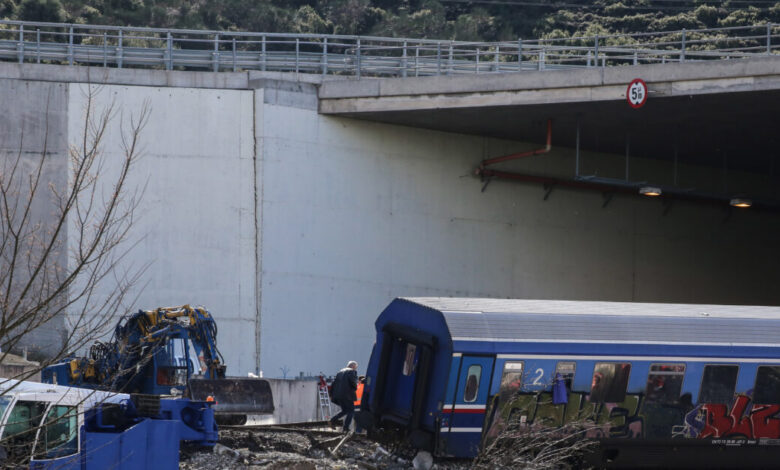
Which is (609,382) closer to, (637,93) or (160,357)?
(160,357)

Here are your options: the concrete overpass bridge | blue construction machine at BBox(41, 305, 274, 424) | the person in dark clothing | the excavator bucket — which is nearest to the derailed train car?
the person in dark clothing

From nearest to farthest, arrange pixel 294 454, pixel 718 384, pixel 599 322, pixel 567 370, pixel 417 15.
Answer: pixel 294 454 < pixel 567 370 < pixel 599 322 < pixel 718 384 < pixel 417 15

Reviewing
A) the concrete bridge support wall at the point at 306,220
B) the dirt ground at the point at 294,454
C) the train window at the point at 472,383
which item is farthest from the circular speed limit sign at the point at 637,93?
the dirt ground at the point at 294,454

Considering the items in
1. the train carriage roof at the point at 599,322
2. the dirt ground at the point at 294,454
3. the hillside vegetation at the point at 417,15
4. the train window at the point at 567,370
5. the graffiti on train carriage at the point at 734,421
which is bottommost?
the dirt ground at the point at 294,454

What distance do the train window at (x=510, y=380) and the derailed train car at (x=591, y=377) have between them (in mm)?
16

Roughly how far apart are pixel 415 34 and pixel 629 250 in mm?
39962

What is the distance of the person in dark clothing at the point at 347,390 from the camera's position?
21.7 meters

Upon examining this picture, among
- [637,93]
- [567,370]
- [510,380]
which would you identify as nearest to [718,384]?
[567,370]

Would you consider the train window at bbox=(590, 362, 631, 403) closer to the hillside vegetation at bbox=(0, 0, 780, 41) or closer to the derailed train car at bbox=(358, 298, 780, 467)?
the derailed train car at bbox=(358, 298, 780, 467)

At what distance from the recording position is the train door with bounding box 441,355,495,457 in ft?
60.3

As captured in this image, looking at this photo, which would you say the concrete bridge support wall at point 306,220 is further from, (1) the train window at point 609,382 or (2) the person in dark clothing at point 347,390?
(1) the train window at point 609,382

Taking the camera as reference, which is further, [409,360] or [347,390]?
[347,390]

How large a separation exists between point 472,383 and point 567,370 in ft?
5.67

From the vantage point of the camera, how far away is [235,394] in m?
20.5
